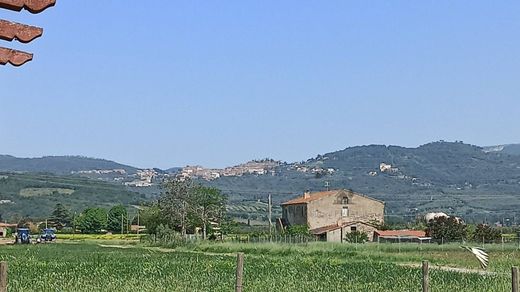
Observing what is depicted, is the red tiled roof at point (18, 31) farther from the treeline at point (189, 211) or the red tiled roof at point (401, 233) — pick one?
the treeline at point (189, 211)

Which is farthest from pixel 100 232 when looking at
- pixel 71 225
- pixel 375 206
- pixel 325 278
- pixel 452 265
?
pixel 325 278

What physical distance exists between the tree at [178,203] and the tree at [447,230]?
26948 millimetres

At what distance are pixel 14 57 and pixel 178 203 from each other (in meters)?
89.6

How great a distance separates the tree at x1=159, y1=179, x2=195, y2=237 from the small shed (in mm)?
20527

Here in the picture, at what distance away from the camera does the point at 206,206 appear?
9644 centimetres

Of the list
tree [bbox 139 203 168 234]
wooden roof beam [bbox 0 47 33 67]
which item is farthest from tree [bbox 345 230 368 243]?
wooden roof beam [bbox 0 47 33 67]

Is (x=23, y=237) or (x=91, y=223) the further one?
(x=91, y=223)

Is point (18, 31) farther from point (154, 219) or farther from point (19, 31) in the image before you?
point (154, 219)

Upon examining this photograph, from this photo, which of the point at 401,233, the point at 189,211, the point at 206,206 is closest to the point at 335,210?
the point at 401,233

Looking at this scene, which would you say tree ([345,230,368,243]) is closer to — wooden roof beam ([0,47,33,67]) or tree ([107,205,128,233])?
tree ([107,205,128,233])

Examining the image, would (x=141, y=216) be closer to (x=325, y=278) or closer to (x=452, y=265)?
(x=452, y=265)

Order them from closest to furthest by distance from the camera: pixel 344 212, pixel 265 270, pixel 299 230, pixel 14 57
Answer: pixel 14 57 → pixel 265 270 → pixel 299 230 → pixel 344 212

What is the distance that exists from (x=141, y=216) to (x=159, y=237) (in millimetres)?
35468

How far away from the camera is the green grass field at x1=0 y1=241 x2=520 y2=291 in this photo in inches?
804
